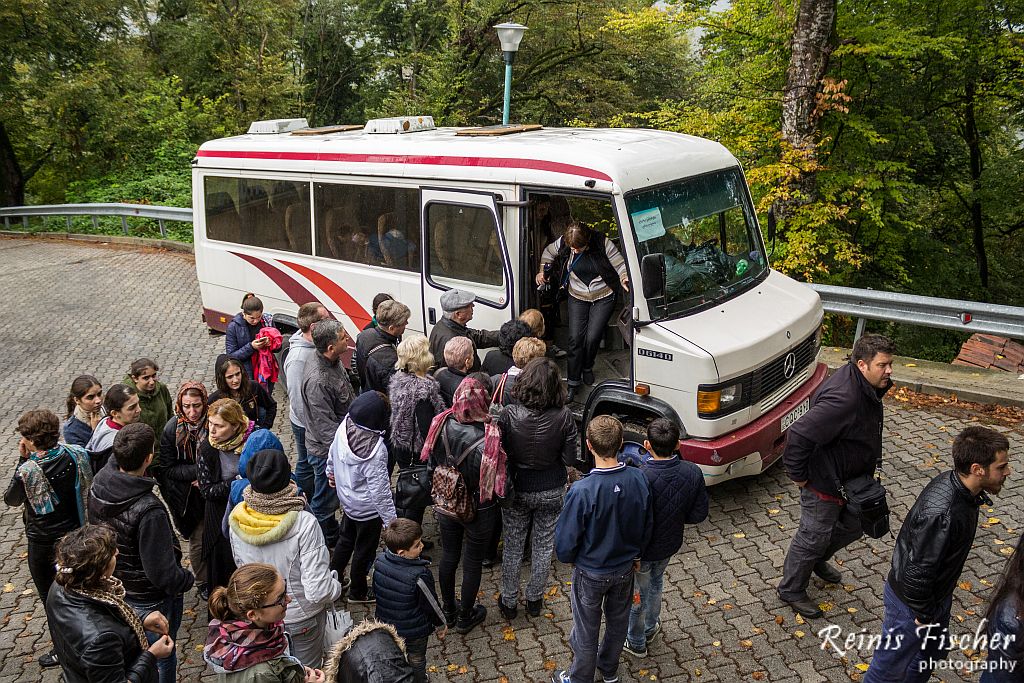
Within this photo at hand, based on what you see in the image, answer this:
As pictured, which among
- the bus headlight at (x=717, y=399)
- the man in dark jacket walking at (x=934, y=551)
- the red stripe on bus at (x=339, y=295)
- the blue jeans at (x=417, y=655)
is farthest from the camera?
the red stripe on bus at (x=339, y=295)

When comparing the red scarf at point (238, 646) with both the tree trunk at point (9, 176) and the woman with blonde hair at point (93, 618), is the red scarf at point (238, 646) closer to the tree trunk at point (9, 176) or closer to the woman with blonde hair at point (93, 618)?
the woman with blonde hair at point (93, 618)

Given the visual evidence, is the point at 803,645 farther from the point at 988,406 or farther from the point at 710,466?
the point at 988,406

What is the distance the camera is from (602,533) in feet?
14.9

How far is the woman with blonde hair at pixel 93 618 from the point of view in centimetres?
364

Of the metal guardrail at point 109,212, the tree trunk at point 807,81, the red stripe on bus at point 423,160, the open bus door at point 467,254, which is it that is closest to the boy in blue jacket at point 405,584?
the open bus door at point 467,254

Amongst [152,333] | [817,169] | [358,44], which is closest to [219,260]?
[152,333]

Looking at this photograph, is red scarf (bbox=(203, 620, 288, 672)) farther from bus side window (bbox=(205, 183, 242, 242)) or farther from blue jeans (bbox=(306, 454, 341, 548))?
bus side window (bbox=(205, 183, 242, 242))

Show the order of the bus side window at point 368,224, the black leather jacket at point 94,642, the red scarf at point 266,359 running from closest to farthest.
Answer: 1. the black leather jacket at point 94,642
2. the red scarf at point 266,359
3. the bus side window at point 368,224

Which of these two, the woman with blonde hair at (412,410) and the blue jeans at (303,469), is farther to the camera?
the blue jeans at (303,469)

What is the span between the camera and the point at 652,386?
6.62m

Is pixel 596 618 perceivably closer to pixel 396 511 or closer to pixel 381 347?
pixel 396 511

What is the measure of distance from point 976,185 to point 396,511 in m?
14.4

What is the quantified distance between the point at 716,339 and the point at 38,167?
80.9 ft

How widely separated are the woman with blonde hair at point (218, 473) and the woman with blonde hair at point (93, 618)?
1276 millimetres
